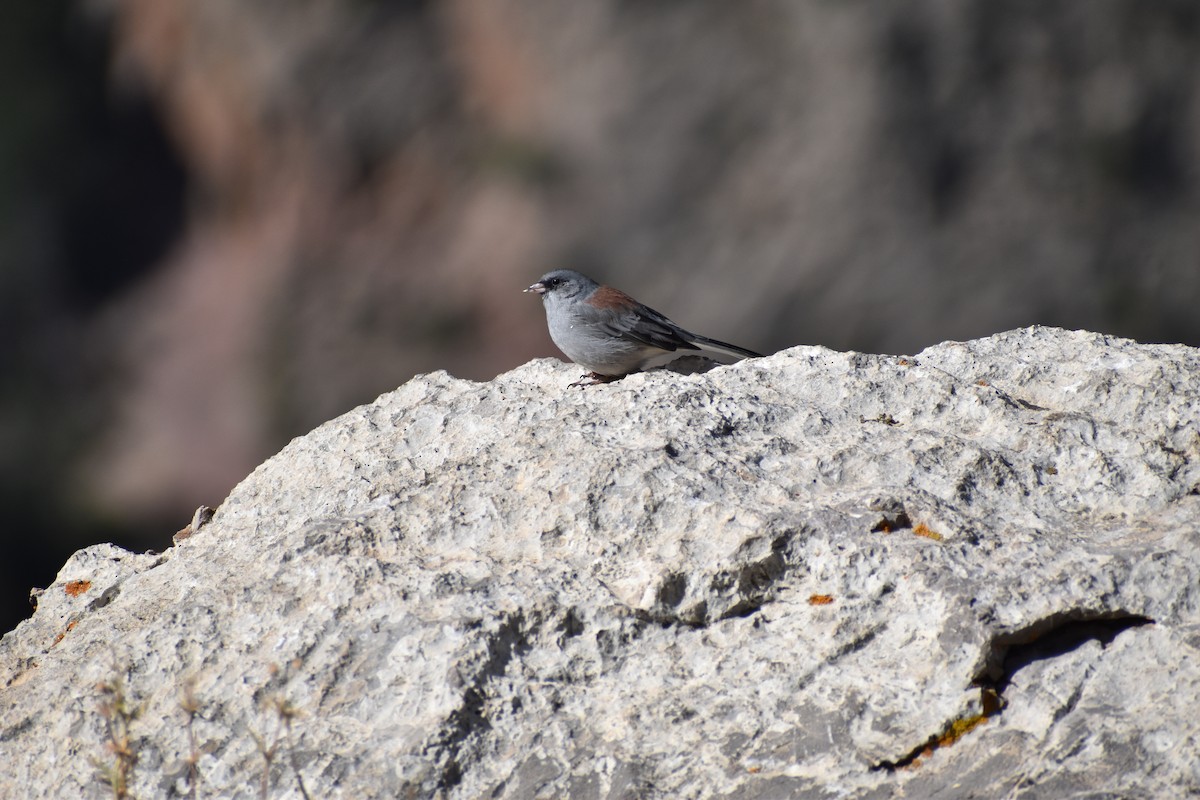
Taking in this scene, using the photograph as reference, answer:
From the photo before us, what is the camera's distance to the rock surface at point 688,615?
101 inches

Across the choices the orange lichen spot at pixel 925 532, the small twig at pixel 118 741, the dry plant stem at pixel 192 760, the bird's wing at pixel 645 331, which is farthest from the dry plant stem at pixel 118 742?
the bird's wing at pixel 645 331

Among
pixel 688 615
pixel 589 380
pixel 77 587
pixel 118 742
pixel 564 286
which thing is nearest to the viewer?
pixel 118 742

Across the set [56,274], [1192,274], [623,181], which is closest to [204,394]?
[56,274]

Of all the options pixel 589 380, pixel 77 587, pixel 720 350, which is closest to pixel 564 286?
pixel 720 350

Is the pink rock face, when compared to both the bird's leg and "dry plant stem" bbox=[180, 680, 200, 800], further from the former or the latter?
"dry plant stem" bbox=[180, 680, 200, 800]

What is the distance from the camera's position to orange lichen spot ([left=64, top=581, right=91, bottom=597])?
12.1ft

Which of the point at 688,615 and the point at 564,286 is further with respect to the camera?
the point at 564,286

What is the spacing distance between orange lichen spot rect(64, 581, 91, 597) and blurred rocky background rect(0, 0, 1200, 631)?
914cm

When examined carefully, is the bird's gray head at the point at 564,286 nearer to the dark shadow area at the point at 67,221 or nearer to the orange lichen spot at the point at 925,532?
the orange lichen spot at the point at 925,532

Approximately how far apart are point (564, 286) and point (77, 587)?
2.88 meters

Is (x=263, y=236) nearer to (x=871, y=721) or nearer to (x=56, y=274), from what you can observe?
(x=56, y=274)

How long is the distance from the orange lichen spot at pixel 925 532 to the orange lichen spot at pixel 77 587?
7.95 ft

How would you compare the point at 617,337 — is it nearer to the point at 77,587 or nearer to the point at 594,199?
the point at 77,587

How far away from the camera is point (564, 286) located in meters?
5.95
